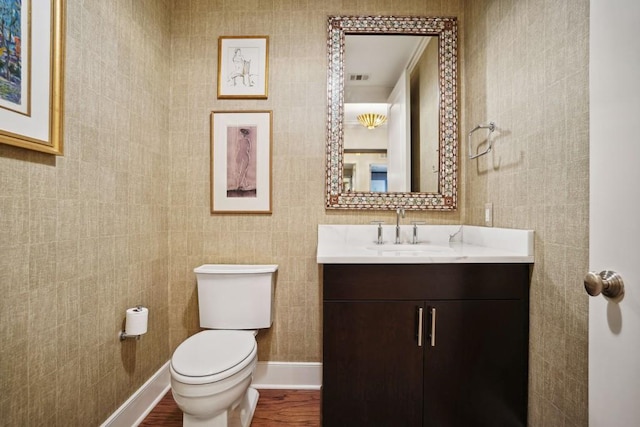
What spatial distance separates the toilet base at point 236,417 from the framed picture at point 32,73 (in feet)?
3.84

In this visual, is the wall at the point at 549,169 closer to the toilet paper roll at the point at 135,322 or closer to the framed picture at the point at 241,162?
the framed picture at the point at 241,162

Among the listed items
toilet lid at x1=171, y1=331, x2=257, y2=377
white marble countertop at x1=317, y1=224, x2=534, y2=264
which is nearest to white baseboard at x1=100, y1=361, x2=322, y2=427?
toilet lid at x1=171, y1=331, x2=257, y2=377

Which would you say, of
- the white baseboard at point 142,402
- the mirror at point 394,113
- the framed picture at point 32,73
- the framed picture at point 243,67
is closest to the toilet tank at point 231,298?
the white baseboard at point 142,402

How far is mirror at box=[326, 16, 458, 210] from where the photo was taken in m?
1.87

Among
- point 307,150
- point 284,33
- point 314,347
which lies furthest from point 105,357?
point 284,33

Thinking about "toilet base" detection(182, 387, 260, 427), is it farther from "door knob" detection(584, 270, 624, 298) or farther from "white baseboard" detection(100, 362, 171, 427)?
"door knob" detection(584, 270, 624, 298)

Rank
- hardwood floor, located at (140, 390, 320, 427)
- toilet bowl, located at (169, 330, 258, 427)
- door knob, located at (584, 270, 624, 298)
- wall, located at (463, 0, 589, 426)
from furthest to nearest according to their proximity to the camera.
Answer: hardwood floor, located at (140, 390, 320, 427)
toilet bowl, located at (169, 330, 258, 427)
wall, located at (463, 0, 589, 426)
door knob, located at (584, 270, 624, 298)

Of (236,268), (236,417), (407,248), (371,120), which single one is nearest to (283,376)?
(236,417)

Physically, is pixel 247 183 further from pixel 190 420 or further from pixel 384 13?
pixel 384 13

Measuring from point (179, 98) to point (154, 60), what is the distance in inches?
9.3

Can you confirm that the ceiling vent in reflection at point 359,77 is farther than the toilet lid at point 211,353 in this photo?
Yes

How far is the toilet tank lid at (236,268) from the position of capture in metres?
1.67

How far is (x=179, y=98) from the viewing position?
1.90 metres

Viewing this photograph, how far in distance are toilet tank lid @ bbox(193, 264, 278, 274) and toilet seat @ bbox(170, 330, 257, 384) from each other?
31cm
